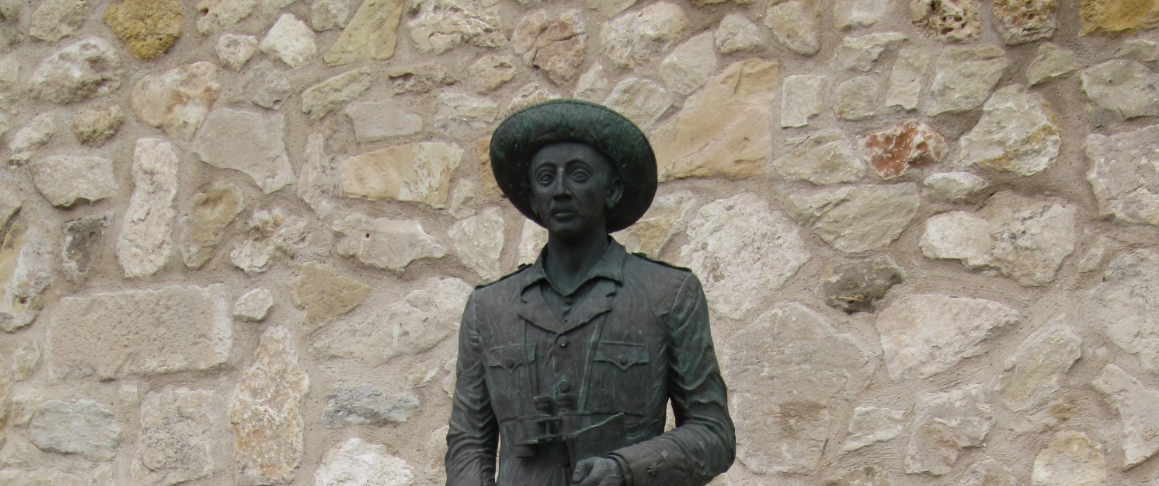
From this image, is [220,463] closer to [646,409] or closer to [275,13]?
[275,13]

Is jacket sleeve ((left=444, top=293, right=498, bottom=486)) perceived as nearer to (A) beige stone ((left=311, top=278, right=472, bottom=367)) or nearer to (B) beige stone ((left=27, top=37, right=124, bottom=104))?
(A) beige stone ((left=311, top=278, right=472, bottom=367))

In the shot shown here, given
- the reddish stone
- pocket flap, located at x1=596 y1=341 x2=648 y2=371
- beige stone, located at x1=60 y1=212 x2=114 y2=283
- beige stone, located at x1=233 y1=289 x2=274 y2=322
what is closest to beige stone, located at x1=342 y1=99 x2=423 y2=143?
beige stone, located at x1=233 y1=289 x2=274 y2=322

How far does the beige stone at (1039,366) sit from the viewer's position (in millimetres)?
4500

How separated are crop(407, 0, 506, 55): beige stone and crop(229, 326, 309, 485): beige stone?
127 cm

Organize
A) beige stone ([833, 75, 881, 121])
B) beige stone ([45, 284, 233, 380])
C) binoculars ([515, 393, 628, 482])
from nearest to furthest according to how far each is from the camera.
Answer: binoculars ([515, 393, 628, 482]), beige stone ([833, 75, 881, 121]), beige stone ([45, 284, 233, 380])

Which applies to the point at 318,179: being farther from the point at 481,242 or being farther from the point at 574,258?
the point at 574,258

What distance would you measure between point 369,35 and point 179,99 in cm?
84

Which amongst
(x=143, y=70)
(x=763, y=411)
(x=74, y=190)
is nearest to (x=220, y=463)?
(x=74, y=190)

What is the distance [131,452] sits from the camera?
5324 mm

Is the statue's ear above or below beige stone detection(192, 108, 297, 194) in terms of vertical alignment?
below


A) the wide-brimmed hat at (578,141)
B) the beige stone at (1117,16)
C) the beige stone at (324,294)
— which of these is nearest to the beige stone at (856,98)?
the beige stone at (1117,16)

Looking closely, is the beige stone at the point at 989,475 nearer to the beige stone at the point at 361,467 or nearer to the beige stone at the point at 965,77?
the beige stone at the point at 965,77

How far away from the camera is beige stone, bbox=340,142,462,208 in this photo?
207 inches

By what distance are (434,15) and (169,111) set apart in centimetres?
117
